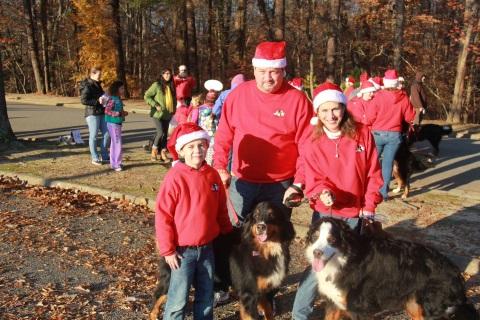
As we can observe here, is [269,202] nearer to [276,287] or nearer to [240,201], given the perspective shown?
[240,201]

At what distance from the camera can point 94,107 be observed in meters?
9.10

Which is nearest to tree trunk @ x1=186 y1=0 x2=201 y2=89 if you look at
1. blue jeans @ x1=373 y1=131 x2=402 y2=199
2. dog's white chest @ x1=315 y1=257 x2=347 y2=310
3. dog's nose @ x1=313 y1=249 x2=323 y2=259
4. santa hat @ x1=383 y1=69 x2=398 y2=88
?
santa hat @ x1=383 y1=69 x2=398 y2=88

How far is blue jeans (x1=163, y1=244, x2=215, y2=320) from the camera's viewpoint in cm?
338

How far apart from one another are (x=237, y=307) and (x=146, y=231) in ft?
7.43

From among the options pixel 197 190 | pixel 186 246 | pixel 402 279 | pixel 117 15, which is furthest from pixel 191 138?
pixel 117 15

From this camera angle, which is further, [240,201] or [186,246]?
[240,201]

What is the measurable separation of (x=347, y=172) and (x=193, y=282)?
1419 mm

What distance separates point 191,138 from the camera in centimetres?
331

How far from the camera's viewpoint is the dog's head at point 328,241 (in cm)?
314

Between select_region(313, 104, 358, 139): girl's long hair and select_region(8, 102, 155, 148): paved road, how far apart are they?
922 centimetres

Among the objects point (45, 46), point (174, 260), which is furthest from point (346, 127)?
point (45, 46)

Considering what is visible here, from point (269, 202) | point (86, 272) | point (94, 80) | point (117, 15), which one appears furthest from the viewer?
point (117, 15)

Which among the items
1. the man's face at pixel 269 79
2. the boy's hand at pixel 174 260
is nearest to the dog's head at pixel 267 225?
the boy's hand at pixel 174 260

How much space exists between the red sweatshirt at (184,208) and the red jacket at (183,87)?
7335mm
